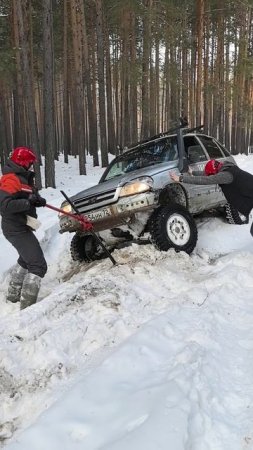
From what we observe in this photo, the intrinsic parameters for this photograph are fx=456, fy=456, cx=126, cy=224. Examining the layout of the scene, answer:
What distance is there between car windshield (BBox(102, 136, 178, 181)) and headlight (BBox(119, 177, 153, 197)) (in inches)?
40.0

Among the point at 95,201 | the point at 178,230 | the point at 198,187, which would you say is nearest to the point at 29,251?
the point at 95,201

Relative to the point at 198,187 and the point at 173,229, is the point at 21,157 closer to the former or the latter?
the point at 173,229

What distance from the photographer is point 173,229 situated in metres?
6.84

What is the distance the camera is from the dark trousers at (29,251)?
6.00m

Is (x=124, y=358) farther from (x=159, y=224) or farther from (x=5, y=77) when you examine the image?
(x=5, y=77)

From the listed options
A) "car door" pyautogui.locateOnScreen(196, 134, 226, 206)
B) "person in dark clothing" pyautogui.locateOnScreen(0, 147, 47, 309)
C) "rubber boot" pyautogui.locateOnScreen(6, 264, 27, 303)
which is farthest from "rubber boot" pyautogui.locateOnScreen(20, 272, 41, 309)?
"car door" pyautogui.locateOnScreen(196, 134, 226, 206)

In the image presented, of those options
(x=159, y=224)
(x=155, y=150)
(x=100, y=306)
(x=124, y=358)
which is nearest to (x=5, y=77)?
(x=155, y=150)

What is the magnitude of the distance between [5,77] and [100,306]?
1673cm

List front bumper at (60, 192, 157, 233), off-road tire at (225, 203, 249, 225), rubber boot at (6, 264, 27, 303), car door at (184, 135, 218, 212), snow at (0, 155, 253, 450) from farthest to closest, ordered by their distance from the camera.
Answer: off-road tire at (225, 203, 249, 225) < car door at (184, 135, 218, 212) < front bumper at (60, 192, 157, 233) < rubber boot at (6, 264, 27, 303) < snow at (0, 155, 253, 450)

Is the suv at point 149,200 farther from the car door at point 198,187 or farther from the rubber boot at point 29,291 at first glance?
the rubber boot at point 29,291

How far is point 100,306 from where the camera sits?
5.18 metres

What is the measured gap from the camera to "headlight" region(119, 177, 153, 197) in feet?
21.8

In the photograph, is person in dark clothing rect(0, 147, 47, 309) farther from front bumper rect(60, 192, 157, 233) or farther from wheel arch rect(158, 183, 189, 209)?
wheel arch rect(158, 183, 189, 209)

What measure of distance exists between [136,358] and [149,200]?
3.10m
